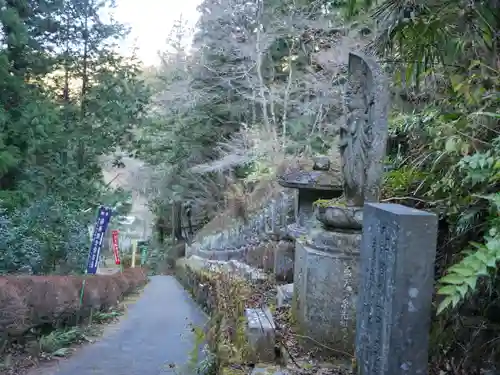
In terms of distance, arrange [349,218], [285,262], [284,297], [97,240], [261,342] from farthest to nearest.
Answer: [97,240] → [285,262] → [284,297] → [349,218] → [261,342]

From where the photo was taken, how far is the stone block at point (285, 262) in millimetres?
6629

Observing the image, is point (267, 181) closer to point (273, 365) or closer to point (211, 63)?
point (211, 63)

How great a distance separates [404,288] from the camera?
105 inches

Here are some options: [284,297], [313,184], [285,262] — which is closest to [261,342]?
[284,297]

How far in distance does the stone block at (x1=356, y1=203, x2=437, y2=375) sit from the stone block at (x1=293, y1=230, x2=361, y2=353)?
1.11 meters

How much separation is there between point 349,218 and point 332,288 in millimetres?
609

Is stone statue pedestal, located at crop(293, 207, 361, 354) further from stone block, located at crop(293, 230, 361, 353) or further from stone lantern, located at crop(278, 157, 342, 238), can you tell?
stone lantern, located at crop(278, 157, 342, 238)

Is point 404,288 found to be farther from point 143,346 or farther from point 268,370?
point 143,346

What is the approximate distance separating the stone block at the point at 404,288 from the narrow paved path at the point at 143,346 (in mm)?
2953

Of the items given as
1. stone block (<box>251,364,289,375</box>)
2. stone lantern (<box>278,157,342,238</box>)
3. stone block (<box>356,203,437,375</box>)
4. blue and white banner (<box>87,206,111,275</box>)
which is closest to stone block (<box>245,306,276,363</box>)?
stone block (<box>251,364,289,375</box>)

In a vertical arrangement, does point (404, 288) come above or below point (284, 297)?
above

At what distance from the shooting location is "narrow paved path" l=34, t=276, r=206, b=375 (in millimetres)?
7258

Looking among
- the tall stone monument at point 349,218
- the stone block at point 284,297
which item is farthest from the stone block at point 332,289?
the stone block at point 284,297

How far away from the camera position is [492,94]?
322cm
